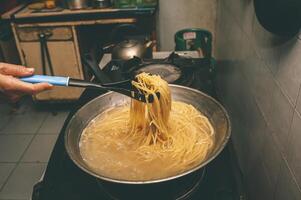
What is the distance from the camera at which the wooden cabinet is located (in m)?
2.97

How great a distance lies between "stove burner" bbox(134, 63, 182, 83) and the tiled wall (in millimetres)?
444

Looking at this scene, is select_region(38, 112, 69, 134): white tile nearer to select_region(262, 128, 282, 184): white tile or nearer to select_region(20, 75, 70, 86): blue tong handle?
select_region(20, 75, 70, 86): blue tong handle

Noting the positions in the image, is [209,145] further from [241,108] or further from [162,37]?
[162,37]

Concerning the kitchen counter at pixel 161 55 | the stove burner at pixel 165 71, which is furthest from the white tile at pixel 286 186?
the kitchen counter at pixel 161 55

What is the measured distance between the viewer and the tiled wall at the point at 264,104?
1156 millimetres

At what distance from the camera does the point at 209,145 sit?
1.23m

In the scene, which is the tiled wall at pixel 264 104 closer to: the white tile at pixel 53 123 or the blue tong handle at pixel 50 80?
the blue tong handle at pixel 50 80

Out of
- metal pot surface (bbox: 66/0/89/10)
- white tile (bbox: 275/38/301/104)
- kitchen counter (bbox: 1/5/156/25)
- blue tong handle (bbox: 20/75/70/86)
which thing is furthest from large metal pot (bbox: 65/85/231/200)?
metal pot surface (bbox: 66/0/89/10)

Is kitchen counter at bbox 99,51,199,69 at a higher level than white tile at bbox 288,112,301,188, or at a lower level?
lower

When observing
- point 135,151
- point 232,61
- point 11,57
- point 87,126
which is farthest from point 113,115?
point 11,57

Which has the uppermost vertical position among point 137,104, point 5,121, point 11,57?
point 137,104

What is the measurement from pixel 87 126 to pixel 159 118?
33 cm

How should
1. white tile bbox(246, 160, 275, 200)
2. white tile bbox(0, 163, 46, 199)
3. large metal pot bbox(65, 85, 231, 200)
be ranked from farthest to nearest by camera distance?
white tile bbox(0, 163, 46, 199) < white tile bbox(246, 160, 275, 200) < large metal pot bbox(65, 85, 231, 200)

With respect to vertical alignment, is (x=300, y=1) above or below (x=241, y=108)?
above
